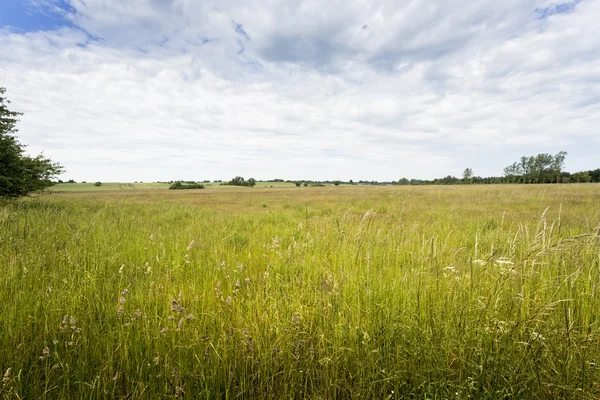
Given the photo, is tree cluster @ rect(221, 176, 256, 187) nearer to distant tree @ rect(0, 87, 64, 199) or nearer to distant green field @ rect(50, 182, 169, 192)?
distant green field @ rect(50, 182, 169, 192)

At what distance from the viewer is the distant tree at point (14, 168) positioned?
442 inches

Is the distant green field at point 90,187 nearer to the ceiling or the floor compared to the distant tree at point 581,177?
nearer to the floor

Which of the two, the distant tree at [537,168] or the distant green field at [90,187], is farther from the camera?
the distant tree at [537,168]

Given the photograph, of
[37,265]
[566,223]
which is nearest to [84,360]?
[37,265]

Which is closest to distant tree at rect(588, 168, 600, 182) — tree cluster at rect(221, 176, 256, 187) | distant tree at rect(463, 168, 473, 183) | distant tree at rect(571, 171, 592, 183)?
distant tree at rect(571, 171, 592, 183)

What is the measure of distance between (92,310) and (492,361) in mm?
3545

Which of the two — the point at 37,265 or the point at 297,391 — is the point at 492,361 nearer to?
the point at 297,391

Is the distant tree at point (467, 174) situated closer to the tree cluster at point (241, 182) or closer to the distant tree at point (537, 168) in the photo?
the distant tree at point (537, 168)

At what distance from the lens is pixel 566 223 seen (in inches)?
303

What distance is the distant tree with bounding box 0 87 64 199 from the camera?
1122cm

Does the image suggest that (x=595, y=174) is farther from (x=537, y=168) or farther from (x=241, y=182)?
(x=241, y=182)

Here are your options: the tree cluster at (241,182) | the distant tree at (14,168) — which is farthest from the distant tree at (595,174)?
the distant tree at (14,168)

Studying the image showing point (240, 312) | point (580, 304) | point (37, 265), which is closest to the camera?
point (240, 312)

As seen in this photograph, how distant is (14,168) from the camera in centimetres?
1168
